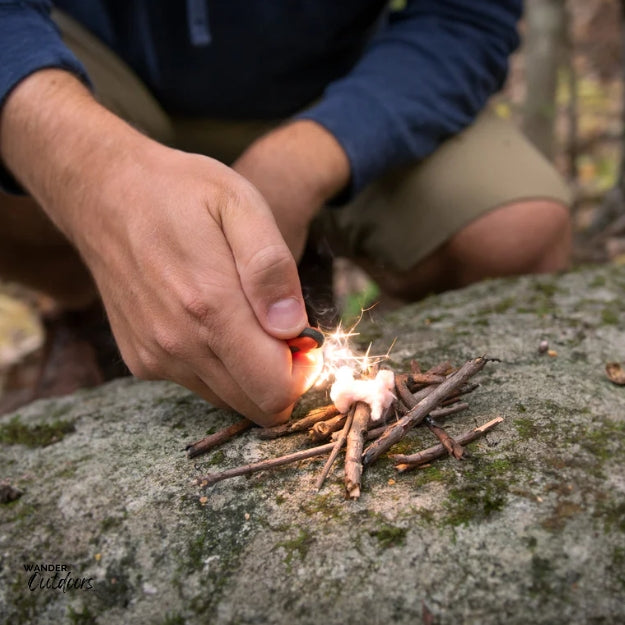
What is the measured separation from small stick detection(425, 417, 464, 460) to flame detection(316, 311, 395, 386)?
0.38 meters

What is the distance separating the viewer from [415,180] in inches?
134

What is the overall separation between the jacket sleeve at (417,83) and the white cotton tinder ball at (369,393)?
1265mm

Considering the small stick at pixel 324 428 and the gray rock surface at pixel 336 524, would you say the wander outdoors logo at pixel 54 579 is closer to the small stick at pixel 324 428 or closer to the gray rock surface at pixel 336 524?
the gray rock surface at pixel 336 524

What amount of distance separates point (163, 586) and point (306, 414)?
0.74 m

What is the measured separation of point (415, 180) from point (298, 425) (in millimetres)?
1975

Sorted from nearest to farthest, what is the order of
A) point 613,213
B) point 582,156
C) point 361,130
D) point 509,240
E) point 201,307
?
point 201,307, point 361,130, point 509,240, point 613,213, point 582,156

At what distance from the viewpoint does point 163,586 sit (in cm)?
150

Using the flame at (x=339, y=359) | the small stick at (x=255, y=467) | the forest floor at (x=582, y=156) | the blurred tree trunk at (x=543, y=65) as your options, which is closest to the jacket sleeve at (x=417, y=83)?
the forest floor at (x=582, y=156)

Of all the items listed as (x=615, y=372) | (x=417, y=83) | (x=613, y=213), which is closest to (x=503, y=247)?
(x=417, y=83)

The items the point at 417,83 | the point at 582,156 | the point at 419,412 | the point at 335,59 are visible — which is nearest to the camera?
the point at 419,412

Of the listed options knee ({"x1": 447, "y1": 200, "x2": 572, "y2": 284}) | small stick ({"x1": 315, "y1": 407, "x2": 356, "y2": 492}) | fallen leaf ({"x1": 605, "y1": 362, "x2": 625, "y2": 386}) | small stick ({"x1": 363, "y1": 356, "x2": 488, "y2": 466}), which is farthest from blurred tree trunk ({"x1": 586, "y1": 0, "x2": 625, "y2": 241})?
small stick ({"x1": 315, "y1": 407, "x2": 356, "y2": 492})

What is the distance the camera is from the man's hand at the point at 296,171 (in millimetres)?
2449

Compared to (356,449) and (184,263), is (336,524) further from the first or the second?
(184,263)

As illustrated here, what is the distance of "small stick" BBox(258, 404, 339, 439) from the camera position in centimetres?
192
